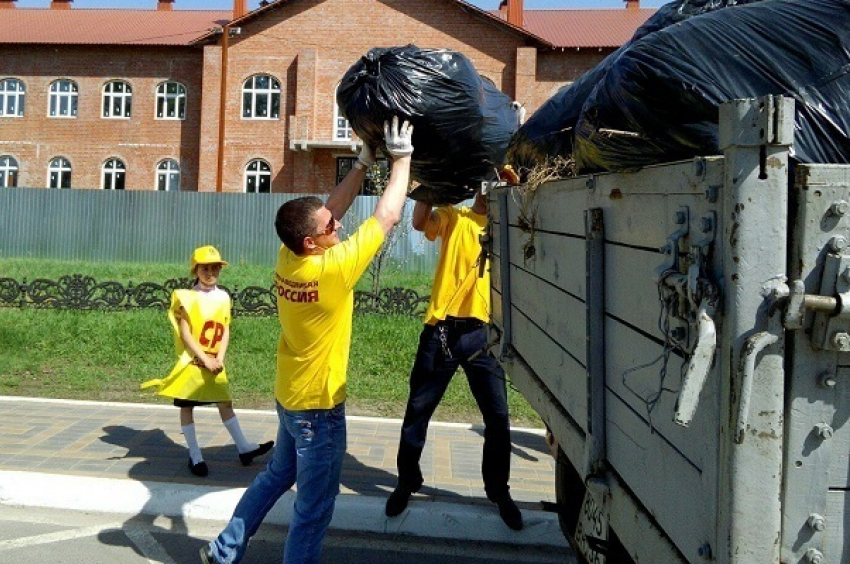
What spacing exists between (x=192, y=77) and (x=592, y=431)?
3185cm

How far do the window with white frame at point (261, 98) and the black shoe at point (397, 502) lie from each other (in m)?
27.5

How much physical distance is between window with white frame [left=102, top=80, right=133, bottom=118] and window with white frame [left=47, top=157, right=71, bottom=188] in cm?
271

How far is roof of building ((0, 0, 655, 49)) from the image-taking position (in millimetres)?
30016

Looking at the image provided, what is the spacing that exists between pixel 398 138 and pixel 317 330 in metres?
0.97

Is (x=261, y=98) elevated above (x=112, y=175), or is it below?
above

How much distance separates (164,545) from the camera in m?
4.39

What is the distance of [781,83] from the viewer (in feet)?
5.47

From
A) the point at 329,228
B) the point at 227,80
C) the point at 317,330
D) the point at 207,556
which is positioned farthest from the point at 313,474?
the point at 227,80

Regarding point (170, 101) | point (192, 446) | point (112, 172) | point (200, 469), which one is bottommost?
point (200, 469)

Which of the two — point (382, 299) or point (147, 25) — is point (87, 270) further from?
point (147, 25)

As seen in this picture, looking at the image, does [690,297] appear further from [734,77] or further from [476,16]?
[476,16]

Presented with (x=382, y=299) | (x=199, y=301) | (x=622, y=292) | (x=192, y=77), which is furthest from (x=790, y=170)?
(x=192, y=77)

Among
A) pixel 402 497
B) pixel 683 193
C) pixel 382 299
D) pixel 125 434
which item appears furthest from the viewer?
pixel 382 299

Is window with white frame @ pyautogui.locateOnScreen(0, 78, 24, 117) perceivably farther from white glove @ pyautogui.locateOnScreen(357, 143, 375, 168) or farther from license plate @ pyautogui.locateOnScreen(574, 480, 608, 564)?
license plate @ pyautogui.locateOnScreen(574, 480, 608, 564)
